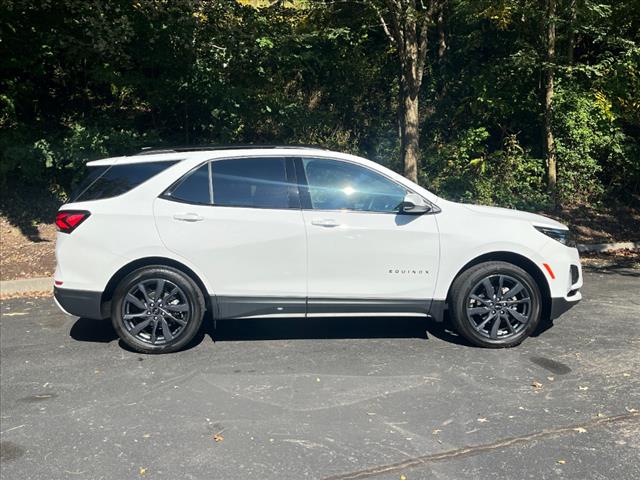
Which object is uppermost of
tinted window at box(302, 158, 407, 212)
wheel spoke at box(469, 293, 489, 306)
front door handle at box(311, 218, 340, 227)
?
tinted window at box(302, 158, 407, 212)

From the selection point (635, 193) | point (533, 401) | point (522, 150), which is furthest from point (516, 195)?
point (533, 401)

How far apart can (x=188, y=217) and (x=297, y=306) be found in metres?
1.16

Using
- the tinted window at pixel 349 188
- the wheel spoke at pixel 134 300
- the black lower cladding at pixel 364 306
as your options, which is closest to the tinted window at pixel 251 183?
the tinted window at pixel 349 188

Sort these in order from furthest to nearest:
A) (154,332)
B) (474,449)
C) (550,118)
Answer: (550,118) → (154,332) → (474,449)

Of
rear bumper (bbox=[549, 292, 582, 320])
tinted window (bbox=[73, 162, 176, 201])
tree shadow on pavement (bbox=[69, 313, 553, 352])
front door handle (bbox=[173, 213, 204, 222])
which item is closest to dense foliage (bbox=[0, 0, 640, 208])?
tinted window (bbox=[73, 162, 176, 201])

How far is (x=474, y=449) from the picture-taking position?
3.45m

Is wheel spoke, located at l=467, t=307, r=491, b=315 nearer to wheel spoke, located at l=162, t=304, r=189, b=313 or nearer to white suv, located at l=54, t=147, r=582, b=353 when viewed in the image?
white suv, located at l=54, t=147, r=582, b=353

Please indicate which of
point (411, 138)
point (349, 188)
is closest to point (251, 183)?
point (349, 188)

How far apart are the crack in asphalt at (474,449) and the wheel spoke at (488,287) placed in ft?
4.77

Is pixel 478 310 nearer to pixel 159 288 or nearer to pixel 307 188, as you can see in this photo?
pixel 307 188

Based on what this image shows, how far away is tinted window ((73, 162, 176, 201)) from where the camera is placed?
16.4 ft

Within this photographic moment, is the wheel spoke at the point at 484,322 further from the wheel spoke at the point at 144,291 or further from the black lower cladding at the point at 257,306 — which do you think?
the wheel spoke at the point at 144,291

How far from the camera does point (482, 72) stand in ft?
40.8

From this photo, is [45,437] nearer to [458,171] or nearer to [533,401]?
[533,401]
